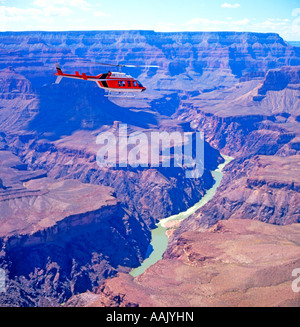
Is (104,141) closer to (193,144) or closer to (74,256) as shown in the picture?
(193,144)

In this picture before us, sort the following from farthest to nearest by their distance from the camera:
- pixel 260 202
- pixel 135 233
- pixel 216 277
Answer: pixel 260 202, pixel 135 233, pixel 216 277

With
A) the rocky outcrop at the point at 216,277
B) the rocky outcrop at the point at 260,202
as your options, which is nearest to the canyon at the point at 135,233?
the rocky outcrop at the point at 216,277

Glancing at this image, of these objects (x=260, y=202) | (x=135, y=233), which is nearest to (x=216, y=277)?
(x=135, y=233)

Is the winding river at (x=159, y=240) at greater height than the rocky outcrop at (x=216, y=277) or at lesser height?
lesser

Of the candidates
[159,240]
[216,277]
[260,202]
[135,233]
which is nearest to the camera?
[216,277]

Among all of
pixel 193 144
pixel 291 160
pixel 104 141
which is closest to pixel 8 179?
pixel 104 141

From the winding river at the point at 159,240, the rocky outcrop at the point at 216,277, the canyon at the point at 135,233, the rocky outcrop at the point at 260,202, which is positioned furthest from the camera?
the rocky outcrop at the point at 260,202

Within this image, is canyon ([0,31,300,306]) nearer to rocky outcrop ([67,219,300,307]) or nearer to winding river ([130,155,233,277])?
rocky outcrop ([67,219,300,307])

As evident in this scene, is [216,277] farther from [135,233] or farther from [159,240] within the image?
[159,240]

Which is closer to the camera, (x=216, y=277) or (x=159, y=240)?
(x=216, y=277)

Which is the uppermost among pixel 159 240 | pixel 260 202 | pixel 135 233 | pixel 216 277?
pixel 216 277

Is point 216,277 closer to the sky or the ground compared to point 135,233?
closer to the sky

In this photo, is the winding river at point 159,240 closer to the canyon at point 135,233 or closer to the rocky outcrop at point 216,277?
the canyon at point 135,233
